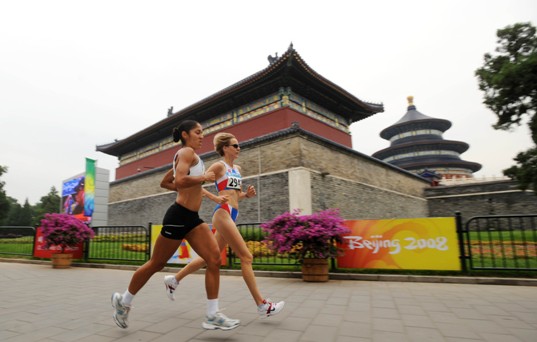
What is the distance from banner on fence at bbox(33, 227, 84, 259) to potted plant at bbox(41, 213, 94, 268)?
0.24m

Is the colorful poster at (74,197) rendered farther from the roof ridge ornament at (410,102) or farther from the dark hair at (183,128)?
the roof ridge ornament at (410,102)

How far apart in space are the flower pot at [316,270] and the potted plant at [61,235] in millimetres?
6813

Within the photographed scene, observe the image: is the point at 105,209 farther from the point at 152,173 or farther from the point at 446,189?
the point at 446,189

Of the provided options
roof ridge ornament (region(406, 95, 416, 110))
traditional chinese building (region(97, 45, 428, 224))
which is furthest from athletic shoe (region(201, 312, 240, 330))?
roof ridge ornament (region(406, 95, 416, 110))

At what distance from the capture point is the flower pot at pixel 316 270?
17.9 ft

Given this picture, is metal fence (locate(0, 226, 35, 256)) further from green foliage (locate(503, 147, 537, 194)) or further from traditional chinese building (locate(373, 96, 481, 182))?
traditional chinese building (locate(373, 96, 481, 182))

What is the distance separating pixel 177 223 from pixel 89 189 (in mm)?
21357

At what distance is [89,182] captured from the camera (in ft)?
68.4

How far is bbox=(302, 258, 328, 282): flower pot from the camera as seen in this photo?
17.9 feet

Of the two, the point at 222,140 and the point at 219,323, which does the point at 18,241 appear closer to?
the point at 222,140

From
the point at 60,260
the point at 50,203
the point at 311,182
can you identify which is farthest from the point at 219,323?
the point at 50,203

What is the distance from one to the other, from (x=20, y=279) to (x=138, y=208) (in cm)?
1455

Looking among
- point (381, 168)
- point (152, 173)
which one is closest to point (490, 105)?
point (381, 168)

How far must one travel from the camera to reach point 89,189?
20.8 meters
